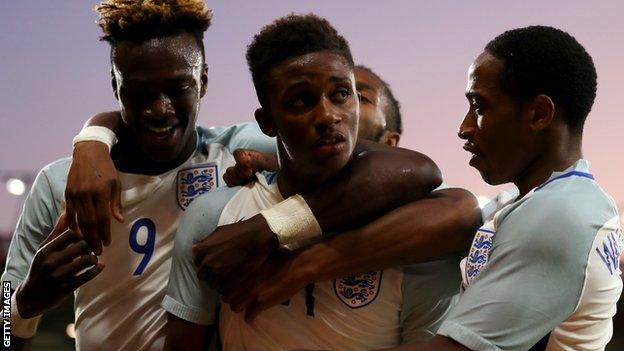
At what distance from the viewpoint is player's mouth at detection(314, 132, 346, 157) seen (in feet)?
7.59

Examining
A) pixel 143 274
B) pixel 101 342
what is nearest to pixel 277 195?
pixel 143 274

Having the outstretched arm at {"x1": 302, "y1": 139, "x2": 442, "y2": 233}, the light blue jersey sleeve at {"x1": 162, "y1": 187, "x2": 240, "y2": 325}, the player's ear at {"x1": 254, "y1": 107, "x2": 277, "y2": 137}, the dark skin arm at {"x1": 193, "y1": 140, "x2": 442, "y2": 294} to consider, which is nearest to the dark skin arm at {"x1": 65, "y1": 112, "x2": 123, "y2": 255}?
the light blue jersey sleeve at {"x1": 162, "y1": 187, "x2": 240, "y2": 325}

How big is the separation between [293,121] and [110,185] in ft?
1.98

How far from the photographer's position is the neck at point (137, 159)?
2.93m

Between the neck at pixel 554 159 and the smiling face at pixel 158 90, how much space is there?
1.09 metres

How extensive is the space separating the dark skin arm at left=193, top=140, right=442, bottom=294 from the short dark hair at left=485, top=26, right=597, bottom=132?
0.34 m

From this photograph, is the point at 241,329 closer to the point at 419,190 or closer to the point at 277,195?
the point at 277,195

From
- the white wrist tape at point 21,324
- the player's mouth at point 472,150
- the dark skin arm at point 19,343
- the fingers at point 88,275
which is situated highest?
the player's mouth at point 472,150

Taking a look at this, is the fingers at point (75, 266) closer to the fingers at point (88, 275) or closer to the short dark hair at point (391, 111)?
the fingers at point (88, 275)

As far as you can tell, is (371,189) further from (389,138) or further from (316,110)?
(389,138)

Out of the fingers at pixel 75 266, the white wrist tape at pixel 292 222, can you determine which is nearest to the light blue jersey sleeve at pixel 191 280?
the white wrist tape at pixel 292 222

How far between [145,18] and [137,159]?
1.52ft

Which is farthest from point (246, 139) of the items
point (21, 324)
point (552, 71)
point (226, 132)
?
point (552, 71)

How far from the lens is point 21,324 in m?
3.08
